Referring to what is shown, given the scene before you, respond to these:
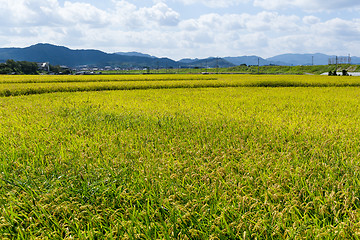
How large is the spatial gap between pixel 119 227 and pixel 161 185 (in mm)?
755

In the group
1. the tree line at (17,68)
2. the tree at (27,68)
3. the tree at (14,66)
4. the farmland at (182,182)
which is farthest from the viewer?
the tree at (27,68)

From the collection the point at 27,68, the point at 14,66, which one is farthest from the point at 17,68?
the point at 27,68

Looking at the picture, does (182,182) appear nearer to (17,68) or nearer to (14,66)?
(17,68)

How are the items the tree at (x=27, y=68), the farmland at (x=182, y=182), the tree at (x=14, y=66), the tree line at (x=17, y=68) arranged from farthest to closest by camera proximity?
1. the tree at (x=27, y=68)
2. the tree at (x=14, y=66)
3. the tree line at (x=17, y=68)
4. the farmland at (x=182, y=182)

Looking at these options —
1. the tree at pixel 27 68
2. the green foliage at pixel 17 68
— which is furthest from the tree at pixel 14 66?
the tree at pixel 27 68

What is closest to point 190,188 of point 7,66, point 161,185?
point 161,185

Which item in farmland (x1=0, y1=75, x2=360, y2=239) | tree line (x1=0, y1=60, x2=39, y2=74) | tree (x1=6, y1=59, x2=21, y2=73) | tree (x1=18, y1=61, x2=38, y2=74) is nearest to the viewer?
farmland (x1=0, y1=75, x2=360, y2=239)

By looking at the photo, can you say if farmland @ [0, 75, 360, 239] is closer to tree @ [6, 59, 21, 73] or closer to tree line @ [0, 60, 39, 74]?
tree line @ [0, 60, 39, 74]

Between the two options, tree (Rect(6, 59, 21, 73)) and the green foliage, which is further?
tree (Rect(6, 59, 21, 73))

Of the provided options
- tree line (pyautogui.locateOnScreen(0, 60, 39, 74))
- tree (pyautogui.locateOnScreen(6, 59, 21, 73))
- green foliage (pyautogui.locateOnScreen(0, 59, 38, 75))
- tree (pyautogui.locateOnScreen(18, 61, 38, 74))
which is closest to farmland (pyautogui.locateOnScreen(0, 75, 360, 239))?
tree line (pyautogui.locateOnScreen(0, 60, 39, 74))

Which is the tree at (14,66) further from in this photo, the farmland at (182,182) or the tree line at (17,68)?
the farmland at (182,182)

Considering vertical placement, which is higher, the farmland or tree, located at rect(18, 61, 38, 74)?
tree, located at rect(18, 61, 38, 74)

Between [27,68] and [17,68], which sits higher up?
[27,68]

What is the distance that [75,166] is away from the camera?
3.33m
